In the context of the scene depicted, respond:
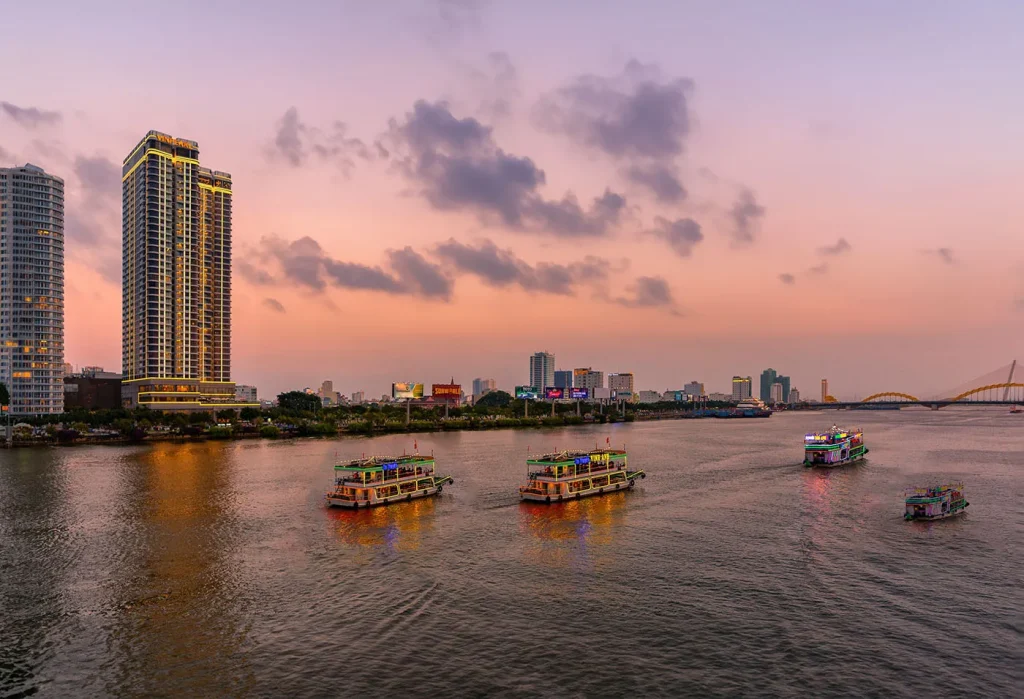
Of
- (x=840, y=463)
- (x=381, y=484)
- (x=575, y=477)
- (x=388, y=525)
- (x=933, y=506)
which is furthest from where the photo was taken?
(x=840, y=463)

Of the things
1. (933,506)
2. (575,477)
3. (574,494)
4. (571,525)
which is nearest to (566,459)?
(575,477)

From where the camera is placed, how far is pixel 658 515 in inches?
3059

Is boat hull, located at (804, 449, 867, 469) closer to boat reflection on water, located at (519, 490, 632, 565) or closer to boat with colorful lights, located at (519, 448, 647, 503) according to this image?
boat with colorful lights, located at (519, 448, 647, 503)

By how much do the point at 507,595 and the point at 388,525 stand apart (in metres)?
26.9

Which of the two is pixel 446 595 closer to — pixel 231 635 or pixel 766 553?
pixel 231 635

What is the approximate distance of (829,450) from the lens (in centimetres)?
12256

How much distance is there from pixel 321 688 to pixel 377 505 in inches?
1892

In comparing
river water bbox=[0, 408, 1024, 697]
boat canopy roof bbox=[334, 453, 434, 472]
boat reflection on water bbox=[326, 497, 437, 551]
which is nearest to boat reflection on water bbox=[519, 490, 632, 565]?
river water bbox=[0, 408, 1024, 697]

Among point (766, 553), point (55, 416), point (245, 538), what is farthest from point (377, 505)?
point (55, 416)

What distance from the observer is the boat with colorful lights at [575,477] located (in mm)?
86875

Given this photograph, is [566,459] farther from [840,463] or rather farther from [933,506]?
[840,463]

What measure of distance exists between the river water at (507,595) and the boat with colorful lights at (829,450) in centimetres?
2950

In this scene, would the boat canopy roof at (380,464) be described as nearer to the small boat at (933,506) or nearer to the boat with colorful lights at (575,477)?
the boat with colorful lights at (575,477)

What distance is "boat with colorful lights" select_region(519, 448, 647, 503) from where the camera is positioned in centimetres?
8688
